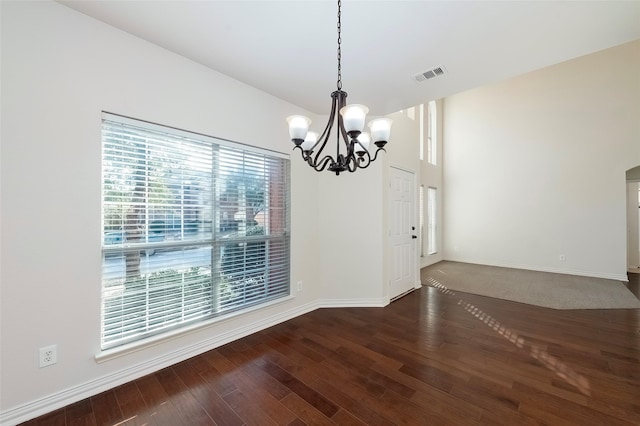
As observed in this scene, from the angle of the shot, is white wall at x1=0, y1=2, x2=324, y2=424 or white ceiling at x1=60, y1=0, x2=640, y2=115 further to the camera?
white ceiling at x1=60, y1=0, x2=640, y2=115

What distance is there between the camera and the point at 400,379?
204cm

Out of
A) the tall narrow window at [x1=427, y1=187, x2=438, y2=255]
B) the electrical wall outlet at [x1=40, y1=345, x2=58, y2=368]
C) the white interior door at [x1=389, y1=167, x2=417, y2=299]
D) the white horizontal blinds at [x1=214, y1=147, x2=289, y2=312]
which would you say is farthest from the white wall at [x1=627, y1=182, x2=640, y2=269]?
the electrical wall outlet at [x1=40, y1=345, x2=58, y2=368]

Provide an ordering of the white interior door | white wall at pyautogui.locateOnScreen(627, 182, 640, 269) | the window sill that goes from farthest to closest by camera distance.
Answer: white wall at pyautogui.locateOnScreen(627, 182, 640, 269) < the white interior door < the window sill

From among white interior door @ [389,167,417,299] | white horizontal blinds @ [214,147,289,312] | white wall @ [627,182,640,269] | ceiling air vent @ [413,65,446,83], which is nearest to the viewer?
ceiling air vent @ [413,65,446,83]

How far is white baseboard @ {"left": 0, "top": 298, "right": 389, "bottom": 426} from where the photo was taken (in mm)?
1640

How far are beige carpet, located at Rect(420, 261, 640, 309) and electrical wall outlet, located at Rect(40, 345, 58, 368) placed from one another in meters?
4.90

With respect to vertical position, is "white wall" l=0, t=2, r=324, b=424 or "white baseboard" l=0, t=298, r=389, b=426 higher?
"white wall" l=0, t=2, r=324, b=424

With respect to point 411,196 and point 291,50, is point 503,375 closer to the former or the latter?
point 411,196

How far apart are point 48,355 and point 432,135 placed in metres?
7.66

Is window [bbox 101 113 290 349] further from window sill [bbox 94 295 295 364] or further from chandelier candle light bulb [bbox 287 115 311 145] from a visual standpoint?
chandelier candle light bulb [bbox 287 115 311 145]

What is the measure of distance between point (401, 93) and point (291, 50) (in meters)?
1.41

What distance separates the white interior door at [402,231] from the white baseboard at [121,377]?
1.84 metres

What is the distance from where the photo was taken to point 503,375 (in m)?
2.09

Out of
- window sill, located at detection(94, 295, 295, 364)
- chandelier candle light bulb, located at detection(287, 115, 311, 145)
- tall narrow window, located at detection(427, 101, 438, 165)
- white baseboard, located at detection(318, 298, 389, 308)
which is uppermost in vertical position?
tall narrow window, located at detection(427, 101, 438, 165)
